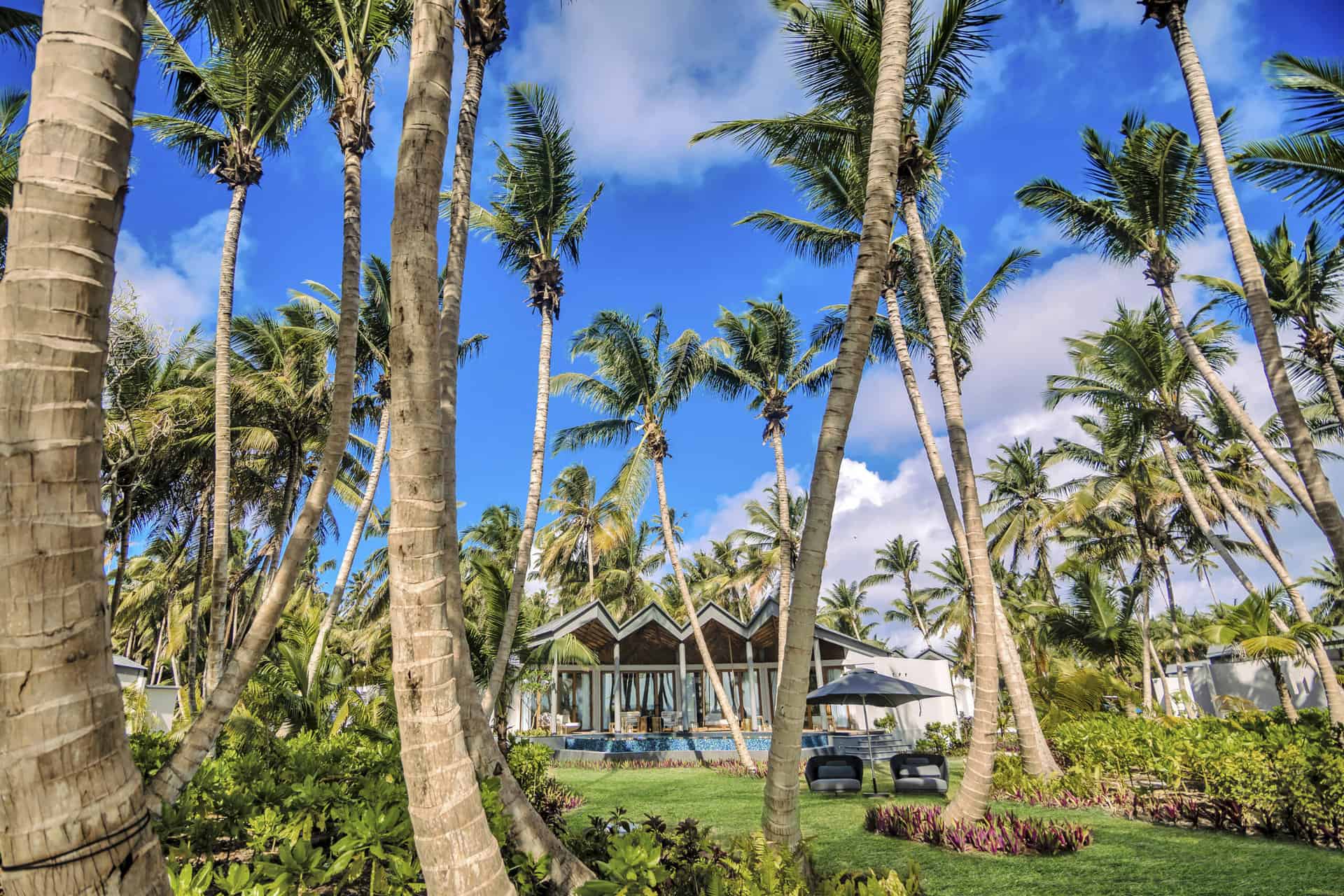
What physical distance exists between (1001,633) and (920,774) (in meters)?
3.38

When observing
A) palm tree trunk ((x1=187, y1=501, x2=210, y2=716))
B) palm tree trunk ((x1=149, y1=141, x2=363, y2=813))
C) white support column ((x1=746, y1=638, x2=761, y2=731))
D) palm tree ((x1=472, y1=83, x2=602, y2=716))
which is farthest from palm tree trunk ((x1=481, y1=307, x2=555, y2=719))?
white support column ((x1=746, y1=638, x2=761, y2=731))

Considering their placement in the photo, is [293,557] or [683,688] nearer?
[293,557]

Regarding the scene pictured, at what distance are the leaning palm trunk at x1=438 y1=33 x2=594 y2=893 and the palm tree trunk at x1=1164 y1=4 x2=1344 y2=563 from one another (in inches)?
366

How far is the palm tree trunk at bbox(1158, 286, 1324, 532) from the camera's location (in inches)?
396

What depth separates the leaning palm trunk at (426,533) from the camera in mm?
2805

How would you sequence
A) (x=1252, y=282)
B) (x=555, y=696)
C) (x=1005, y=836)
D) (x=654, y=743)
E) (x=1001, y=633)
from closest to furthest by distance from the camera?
(x=1005, y=836) < (x=1252, y=282) < (x=1001, y=633) < (x=654, y=743) < (x=555, y=696)

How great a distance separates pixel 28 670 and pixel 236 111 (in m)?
12.1

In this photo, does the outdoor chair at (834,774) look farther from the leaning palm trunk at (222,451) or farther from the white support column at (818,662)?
the leaning palm trunk at (222,451)

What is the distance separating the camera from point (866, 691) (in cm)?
1414

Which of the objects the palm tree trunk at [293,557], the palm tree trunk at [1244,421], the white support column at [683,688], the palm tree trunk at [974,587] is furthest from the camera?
the white support column at [683,688]

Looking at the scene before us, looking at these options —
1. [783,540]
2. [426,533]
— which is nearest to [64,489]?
[426,533]

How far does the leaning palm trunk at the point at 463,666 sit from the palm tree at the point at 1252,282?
9.45 m

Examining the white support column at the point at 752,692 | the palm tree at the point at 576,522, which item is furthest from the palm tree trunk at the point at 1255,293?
the palm tree at the point at 576,522

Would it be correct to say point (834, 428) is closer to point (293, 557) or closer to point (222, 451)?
point (293, 557)
